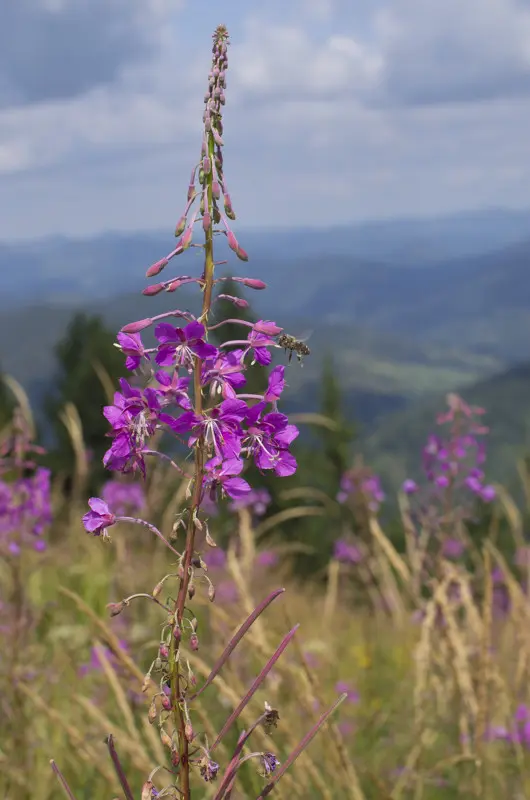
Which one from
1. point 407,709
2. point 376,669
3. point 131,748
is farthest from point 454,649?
point 376,669

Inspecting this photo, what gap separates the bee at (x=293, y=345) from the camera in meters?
1.94

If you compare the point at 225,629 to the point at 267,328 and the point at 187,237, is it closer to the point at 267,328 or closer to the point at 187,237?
the point at 267,328

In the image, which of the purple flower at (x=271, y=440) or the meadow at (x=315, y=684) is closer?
the purple flower at (x=271, y=440)

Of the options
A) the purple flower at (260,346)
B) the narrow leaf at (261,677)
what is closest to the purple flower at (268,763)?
the narrow leaf at (261,677)

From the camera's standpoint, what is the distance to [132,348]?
1.83m

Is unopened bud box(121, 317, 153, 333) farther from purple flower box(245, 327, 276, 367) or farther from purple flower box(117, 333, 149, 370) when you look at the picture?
purple flower box(245, 327, 276, 367)

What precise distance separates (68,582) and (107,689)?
4.31 metres

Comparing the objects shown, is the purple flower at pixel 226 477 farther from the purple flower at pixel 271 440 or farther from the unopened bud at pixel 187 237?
the unopened bud at pixel 187 237

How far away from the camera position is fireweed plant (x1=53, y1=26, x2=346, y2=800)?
1719 millimetres

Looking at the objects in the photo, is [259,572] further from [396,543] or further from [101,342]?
[101,342]

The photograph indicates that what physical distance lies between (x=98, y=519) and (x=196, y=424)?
0.32 meters

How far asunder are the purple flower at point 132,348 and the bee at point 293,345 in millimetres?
314

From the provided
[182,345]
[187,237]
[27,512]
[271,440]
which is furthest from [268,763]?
[27,512]

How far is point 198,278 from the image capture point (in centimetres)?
174
